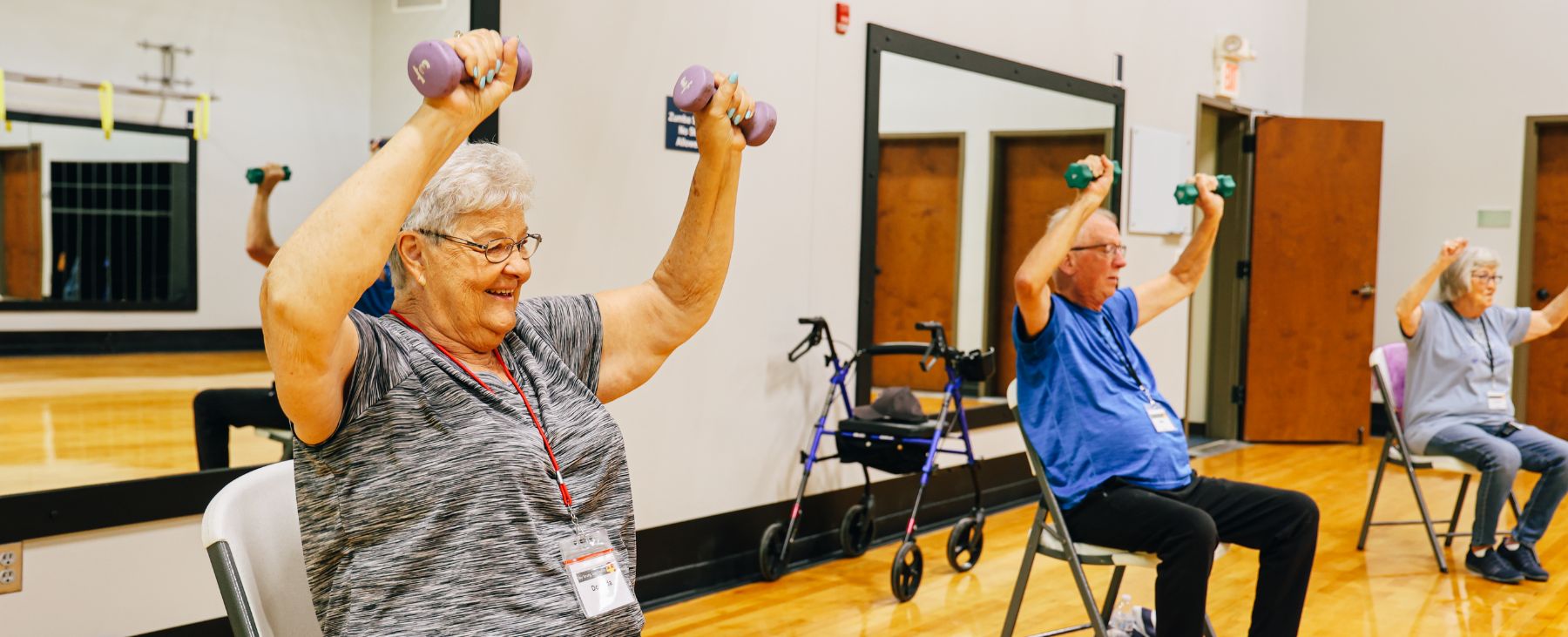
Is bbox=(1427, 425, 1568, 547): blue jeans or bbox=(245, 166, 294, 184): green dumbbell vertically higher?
bbox=(245, 166, 294, 184): green dumbbell

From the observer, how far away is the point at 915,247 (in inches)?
220

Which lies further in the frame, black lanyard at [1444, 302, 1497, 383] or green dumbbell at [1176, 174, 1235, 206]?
black lanyard at [1444, 302, 1497, 383]

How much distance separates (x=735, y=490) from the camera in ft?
13.6

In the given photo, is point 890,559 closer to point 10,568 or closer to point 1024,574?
point 1024,574

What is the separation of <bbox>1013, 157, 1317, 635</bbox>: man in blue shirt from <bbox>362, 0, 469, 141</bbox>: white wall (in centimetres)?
167

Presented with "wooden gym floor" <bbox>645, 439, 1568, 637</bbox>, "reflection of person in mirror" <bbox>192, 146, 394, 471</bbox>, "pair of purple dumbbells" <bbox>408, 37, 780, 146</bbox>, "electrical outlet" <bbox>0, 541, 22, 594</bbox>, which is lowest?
"wooden gym floor" <bbox>645, 439, 1568, 637</bbox>

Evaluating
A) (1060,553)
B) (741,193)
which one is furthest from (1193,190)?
(741,193)

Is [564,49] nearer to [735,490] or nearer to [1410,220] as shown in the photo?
[735,490]

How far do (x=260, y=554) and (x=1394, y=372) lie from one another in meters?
4.44

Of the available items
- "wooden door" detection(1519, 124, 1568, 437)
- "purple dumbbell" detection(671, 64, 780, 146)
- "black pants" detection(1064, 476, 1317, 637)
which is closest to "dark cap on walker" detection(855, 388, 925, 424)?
"black pants" detection(1064, 476, 1317, 637)

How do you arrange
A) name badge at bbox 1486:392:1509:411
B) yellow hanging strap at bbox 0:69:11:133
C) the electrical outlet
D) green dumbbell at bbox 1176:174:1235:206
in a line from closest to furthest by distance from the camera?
the electrical outlet < yellow hanging strap at bbox 0:69:11:133 < green dumbbell at bbox 1176:174:1235:206 < name badge at bbox 1486:392:1509:411

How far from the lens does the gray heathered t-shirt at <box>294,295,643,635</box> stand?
1368 millimetres

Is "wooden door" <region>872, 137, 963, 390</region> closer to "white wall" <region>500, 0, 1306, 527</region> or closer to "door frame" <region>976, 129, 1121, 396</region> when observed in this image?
"door frame" <region>976, 129, 1121, 396</region>

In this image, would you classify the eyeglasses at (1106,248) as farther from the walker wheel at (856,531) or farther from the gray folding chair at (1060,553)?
the walker wheel at (856,531)
